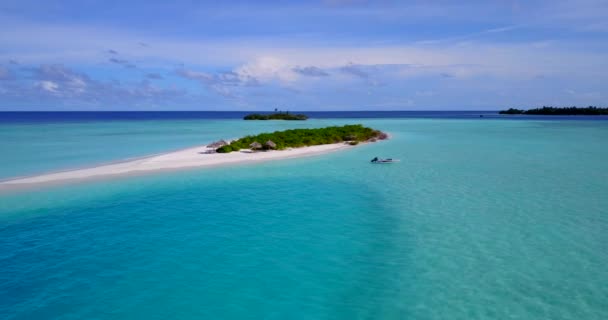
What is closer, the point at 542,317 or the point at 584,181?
the point at 542,317

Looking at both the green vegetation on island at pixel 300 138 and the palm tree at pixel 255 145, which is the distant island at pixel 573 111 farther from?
the palm tree at pixel 255 145

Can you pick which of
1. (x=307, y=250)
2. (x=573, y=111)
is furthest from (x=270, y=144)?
(x=573, y=111)

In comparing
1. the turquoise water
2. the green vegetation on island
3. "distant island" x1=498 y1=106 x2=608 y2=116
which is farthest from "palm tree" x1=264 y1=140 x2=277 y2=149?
"distant island" x1=498 y1=106 x2=608 y2=116

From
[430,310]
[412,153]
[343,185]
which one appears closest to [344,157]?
[412,153]

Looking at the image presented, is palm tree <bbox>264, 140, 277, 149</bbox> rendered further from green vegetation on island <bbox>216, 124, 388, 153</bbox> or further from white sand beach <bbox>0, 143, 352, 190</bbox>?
white sand beach <bbox>0, 143, 352, 190</bbox>

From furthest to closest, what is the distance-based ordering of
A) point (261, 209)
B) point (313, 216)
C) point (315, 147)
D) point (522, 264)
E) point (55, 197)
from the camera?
point (315, 147), point (55, 197), point (261, 209), point (313, 216), point (522, 264)

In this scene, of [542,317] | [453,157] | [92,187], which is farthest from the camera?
[453,157]

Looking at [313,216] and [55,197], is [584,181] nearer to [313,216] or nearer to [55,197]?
[313,216]
